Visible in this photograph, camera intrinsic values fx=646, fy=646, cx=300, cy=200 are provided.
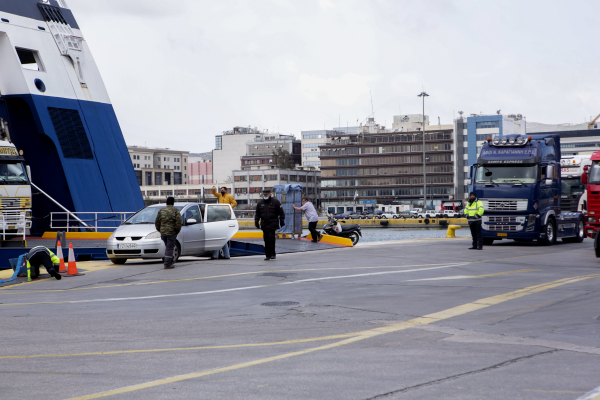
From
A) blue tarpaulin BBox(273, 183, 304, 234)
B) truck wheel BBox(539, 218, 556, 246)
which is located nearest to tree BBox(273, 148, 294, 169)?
blue tarpaulin BBox(273, 183, 304, 234)

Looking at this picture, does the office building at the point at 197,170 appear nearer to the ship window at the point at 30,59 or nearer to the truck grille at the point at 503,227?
the ship window at the point at 30,59

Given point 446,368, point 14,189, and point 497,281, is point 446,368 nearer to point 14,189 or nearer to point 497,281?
point 497,281

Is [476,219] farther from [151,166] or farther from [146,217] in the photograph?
[151,166]

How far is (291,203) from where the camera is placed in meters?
24.4

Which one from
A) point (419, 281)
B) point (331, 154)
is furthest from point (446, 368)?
point (331, 154)

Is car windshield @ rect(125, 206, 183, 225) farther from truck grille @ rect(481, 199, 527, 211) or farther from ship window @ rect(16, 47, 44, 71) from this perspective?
ship window @ rect(16, 47, 44, 71)

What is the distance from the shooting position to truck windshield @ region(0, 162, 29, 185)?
76.1 ft

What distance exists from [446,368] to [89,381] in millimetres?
3197

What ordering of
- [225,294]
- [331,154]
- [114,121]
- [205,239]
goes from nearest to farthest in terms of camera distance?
1. [225,294]
2. [205,239]
3. [114,121]
4. [331,154]

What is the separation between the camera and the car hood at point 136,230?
17.7 metres

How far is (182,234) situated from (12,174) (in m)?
9.15

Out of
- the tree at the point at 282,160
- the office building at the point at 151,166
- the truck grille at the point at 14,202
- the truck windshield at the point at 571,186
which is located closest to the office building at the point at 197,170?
the office building at the point at 151,166

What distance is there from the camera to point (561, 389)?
5.18 meters

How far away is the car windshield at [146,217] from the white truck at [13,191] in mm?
5868
